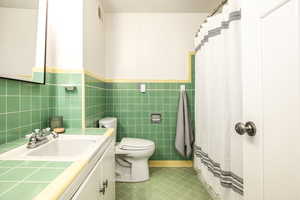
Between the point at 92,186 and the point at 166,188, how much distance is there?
1.22 m

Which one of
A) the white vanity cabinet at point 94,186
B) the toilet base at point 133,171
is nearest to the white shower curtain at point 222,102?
the toilet base at point 133,171

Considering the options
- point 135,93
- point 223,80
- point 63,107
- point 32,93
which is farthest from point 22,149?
point 135,93

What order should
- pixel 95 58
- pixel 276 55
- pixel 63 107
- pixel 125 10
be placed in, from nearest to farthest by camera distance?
1. pixel 276 55
2. pixel 63 107
3. pixel 95 58
4. pixel 125 10

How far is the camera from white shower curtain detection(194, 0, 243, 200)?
3.24 ft

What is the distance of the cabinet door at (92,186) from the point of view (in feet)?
1.96

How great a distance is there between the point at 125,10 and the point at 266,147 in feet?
7.69

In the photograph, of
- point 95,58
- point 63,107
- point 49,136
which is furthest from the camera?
point 95,58

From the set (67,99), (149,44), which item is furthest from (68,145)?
(149,44)

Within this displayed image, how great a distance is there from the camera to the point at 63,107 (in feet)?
4.55

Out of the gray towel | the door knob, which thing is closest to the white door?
the door knob

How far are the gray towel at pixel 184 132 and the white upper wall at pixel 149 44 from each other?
17.8 inches

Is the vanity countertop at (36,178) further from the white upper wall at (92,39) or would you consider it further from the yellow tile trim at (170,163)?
the yellow tile trim at (170,163)

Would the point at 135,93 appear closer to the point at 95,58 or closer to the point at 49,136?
the point at 95,58

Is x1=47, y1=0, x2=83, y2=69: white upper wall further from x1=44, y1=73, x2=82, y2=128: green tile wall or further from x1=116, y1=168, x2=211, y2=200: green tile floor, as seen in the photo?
x1=116, y1=168, x2=211, y2=200: green tile floor
